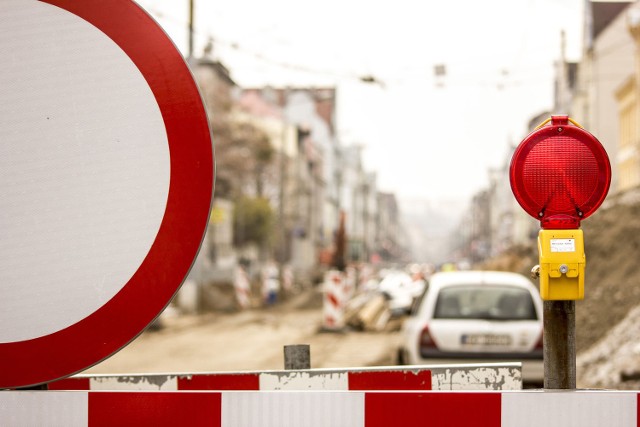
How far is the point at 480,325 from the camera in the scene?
10.9 meters

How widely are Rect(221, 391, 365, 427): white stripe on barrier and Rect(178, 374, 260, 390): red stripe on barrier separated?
506mm

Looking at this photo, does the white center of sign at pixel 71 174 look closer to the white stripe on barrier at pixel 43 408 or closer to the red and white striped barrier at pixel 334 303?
the white stripe on barrier at pixel 43 408

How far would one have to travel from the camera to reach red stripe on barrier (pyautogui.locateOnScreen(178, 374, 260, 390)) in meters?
2.70

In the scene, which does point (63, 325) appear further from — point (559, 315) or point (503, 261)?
point (503, 261)

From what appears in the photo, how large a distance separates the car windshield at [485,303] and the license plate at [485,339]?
30cm

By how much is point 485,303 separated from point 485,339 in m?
0.58

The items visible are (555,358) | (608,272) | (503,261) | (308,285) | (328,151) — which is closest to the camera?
(555,358)

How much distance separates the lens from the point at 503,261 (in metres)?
47.7

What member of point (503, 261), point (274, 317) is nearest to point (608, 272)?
point (274, 317)

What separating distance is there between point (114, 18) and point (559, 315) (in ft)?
4.14

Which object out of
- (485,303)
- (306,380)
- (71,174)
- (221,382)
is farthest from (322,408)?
(485,303)

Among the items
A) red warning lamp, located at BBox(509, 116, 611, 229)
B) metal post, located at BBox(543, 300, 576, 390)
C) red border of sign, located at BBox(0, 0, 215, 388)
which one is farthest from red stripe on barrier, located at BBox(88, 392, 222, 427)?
red warning lamp, located at BBox(509, 116, 611, 229)

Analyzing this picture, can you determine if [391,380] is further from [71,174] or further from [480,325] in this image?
[480,325]

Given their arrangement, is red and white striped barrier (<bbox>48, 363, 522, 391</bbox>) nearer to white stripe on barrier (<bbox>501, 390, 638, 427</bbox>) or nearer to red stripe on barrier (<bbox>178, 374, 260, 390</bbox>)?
red stripe on barrier (<bbox>178, 374, 260, 390</bbox>)
